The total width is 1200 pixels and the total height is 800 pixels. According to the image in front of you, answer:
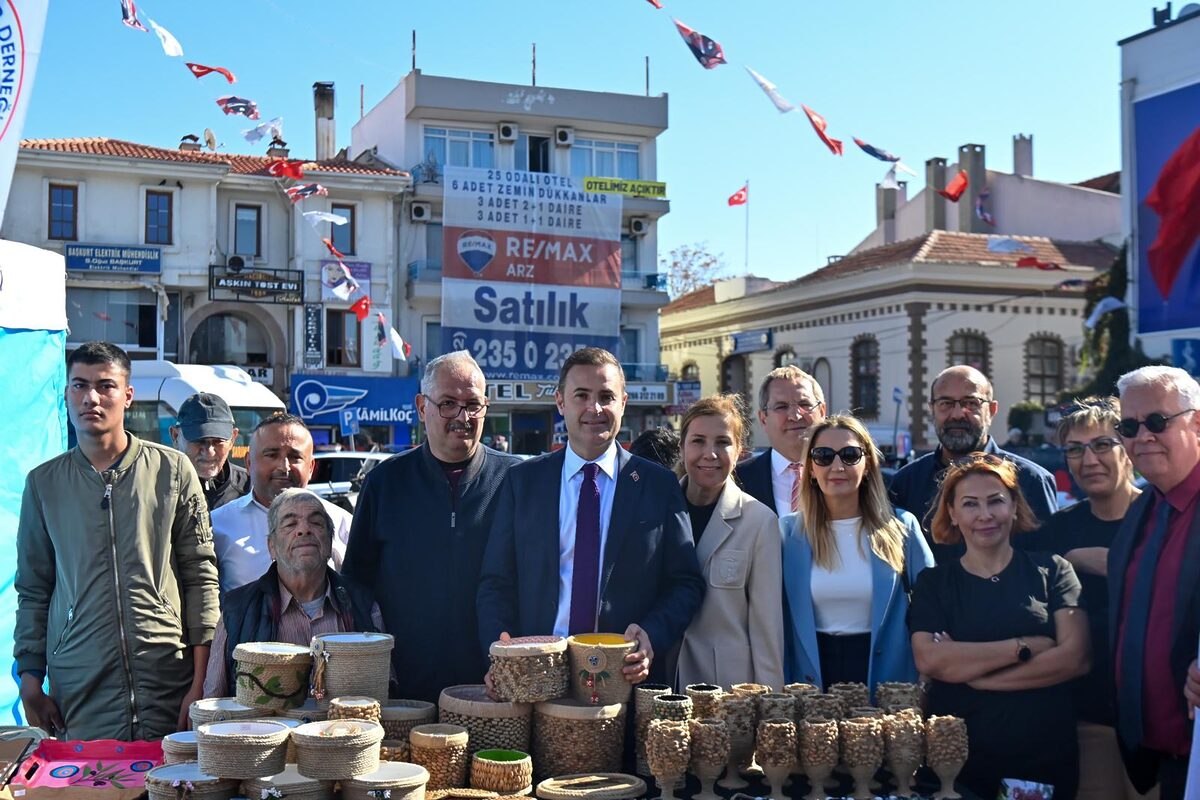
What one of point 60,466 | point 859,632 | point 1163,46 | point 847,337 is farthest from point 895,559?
point 847,337

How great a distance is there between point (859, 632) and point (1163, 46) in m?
23.6

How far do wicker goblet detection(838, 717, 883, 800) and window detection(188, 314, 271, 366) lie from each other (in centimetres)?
2698

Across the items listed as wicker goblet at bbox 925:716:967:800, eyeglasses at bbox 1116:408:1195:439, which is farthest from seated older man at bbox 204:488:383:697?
eyeglasses at bbox 1116:408:1195:439

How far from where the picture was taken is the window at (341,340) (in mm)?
28672

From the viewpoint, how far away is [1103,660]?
144 inches

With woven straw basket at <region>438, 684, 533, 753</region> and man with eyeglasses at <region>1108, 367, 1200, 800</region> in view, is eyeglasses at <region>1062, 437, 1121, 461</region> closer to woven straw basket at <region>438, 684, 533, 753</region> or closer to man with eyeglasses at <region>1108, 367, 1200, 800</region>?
man with eyeglasses at <region>1108, 367, 1200, 800</region>

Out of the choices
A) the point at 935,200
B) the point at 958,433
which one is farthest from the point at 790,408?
the point at 935,200

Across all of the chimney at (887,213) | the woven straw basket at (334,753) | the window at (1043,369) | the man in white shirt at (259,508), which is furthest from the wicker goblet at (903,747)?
the chimney at (887,213)

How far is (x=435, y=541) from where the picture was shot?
3797 millimetres

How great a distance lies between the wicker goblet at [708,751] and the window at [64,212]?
1074 inches

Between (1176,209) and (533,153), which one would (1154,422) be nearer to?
(1176,209)

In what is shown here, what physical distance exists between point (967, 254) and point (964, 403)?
30092 millimetres

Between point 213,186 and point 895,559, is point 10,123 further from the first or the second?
→ point 213,186

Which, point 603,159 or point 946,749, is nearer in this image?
point 946,749
